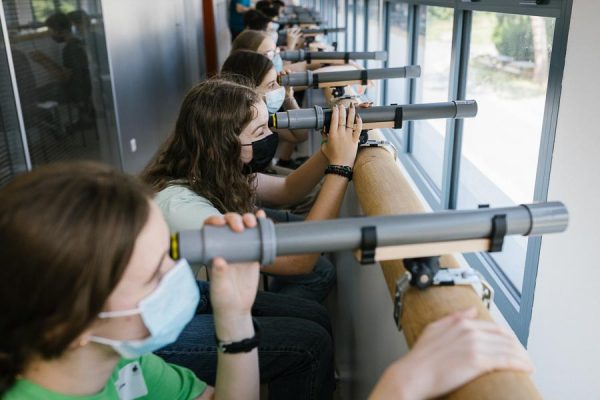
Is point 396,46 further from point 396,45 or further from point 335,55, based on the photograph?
point 335,55

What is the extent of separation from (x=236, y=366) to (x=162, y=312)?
0.89 ft

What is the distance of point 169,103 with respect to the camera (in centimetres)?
633

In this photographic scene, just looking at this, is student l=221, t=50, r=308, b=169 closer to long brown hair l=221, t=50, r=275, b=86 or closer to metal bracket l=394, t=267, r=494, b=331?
long brown hair l=221, t=50, r=275, b=86

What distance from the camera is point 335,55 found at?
2906mm

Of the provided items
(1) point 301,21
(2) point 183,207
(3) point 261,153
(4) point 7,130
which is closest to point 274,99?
(3) point 261,153

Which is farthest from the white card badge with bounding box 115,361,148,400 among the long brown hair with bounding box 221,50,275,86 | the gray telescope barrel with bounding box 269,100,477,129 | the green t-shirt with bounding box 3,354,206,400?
the long brown hair with bounding box 221,50,275,86

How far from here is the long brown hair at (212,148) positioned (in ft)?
5.35

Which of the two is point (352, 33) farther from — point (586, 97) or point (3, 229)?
point (3, 229)

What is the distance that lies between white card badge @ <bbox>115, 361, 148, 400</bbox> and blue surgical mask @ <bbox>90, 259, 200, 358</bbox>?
8.4 inches

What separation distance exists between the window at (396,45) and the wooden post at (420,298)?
2.25 m

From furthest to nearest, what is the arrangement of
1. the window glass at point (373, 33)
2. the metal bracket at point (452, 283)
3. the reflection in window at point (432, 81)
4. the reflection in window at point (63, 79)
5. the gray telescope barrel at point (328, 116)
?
the window glass at point (373, 33) < the reflection in window at point (63, 79) < the reflection in window at point (432, 81) < the gray telescope barrel at point (328, 116) < the metal bracket at point (452, 283)

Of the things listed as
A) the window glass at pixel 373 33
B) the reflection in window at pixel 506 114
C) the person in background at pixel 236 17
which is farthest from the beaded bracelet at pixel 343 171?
the person in background at pixel 236 17

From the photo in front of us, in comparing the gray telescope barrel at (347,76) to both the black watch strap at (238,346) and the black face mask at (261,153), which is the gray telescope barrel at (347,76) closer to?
the black face mask at (261,153)

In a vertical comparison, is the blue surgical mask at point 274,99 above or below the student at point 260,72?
below
